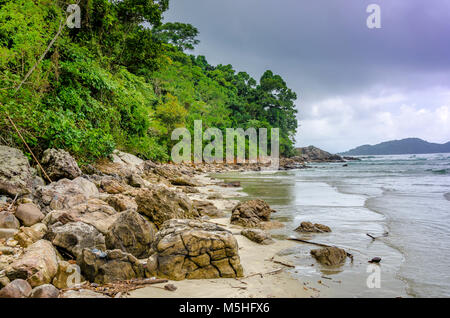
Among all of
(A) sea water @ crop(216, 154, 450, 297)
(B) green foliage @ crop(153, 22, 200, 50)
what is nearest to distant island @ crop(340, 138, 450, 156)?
(B) green foliage @ crop(153, 22, 200, 50)

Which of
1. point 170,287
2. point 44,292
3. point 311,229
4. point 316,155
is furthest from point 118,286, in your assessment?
point 316,155

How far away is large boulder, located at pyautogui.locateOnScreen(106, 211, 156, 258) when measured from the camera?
3.29 meters

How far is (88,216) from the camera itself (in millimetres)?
3852

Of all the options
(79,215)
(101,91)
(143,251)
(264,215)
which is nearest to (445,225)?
(264,215)

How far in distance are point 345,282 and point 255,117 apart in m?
→ 57.3

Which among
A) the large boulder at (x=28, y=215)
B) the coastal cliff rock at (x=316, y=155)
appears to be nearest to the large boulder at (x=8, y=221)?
the large boulder at (x=28, y=215)

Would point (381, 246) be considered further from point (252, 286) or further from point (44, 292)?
point (44, 292)

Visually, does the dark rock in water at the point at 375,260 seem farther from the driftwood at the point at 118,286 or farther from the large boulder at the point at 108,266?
the large boulder at the point at 108,266

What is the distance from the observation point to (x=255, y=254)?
3982 mm

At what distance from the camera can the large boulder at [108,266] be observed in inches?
104

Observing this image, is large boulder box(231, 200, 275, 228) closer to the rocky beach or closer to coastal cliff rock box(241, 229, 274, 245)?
coastal cliff rock box(241, 229, 274, 245)

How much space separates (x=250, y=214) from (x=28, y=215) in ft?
13.9

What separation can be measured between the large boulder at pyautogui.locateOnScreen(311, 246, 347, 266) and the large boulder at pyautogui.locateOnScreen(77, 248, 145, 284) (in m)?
2.50

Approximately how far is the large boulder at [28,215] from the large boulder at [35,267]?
3.63 ft
